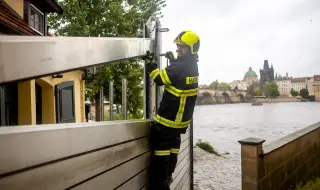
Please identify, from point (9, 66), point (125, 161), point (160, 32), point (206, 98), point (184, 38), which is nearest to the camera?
point (9, 66)

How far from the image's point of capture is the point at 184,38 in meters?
2.62

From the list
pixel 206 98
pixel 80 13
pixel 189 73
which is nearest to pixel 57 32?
pixel 80 13

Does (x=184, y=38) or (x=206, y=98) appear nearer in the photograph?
(x=184, y=38)

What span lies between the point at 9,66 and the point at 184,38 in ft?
6.38

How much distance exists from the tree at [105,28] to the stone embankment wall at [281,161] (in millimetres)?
10163

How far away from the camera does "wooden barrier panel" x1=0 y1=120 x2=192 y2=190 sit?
2.99ft

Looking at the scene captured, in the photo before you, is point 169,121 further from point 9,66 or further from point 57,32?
point 57,32

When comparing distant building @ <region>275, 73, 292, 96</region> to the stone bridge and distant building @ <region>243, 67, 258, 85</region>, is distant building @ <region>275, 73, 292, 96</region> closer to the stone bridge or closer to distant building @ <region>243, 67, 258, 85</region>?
distant building @ <region>243, 67, 258, 85</region>

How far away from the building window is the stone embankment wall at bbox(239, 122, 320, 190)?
7607mm

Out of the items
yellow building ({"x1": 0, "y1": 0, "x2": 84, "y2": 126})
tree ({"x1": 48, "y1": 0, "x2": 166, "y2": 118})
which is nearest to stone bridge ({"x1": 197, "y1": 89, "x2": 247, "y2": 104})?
tree ({"x1": 48, "y1": 0, "x2": 166, "y2": 118})

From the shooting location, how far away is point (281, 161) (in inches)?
213

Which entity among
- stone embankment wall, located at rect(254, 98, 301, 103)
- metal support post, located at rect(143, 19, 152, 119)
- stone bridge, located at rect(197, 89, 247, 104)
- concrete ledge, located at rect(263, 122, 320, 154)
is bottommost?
stone embankment wall, located at rect(254, 98, 301, 103)

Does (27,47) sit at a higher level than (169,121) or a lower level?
higher

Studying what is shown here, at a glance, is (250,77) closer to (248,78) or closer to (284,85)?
(248,78)
